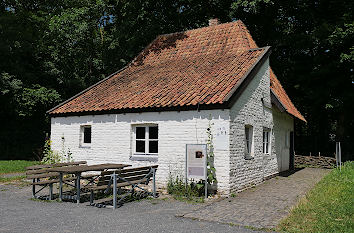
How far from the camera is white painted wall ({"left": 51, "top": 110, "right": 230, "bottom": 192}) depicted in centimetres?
1023

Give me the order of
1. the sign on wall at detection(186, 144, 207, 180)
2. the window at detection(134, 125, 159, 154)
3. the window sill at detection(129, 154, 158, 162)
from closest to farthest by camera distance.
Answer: the sign on wall at detection(186, 144, 207, 180) → the window sill at detection(129, 154, 158, 162) → the window at detection(134, 125, 159, 154)

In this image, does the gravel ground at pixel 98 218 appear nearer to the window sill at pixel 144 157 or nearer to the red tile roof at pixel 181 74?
the window sill at pixel 144 157

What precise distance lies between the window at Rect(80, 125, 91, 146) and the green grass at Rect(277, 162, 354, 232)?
8.97m

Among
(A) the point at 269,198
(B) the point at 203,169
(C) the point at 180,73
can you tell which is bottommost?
(A) the point at 269,198

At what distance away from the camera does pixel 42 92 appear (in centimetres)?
2283

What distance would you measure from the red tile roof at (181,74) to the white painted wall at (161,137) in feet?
1.43

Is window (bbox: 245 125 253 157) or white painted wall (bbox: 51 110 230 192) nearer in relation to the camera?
white painted wall (bbox: 51 110 230 192)

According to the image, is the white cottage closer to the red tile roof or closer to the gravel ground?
the red tile roof

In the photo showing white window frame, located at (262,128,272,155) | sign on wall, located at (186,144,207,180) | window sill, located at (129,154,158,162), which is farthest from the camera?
white window frame, located at (262,128,272,155)

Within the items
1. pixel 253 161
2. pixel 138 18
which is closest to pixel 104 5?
pixel 138 18

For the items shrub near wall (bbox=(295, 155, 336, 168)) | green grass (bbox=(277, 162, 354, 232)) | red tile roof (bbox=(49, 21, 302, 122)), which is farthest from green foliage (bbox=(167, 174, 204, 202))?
shrub near wall (bbox=(295, 155, 336, 168))

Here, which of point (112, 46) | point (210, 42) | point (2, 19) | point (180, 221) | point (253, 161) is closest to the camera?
point (180, 221)

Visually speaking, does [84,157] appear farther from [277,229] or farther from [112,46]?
[112,46]

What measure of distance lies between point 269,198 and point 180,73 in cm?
641
